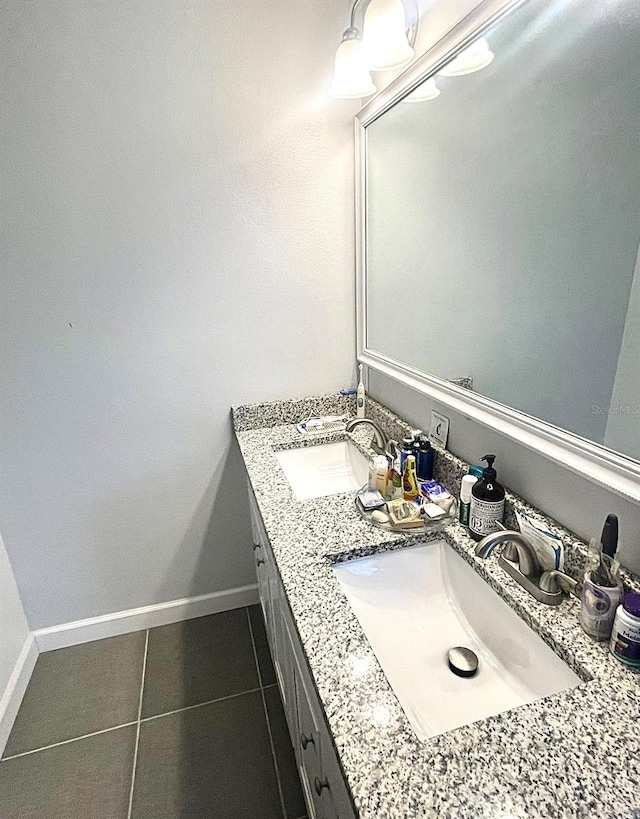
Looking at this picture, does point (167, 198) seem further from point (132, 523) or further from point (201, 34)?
point (132, 523)

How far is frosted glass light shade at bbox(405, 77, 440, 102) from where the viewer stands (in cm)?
128

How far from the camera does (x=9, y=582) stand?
67.2 inches

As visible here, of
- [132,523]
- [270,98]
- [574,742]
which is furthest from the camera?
[132,523]

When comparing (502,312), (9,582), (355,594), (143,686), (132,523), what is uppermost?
(502,312)

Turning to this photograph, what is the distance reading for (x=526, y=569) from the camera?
899 mm

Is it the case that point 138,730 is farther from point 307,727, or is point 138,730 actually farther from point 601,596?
point 601,596

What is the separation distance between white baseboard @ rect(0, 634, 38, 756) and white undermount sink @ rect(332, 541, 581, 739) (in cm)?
→ 142

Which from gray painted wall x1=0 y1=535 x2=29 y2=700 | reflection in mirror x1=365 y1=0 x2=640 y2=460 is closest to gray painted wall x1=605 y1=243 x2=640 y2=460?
reflection in mirror x1=365 y1=0 x2=640 y2=460

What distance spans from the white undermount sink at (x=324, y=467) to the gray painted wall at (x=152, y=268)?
283 mm

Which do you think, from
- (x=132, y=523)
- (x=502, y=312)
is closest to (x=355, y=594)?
(x=502, y=312)

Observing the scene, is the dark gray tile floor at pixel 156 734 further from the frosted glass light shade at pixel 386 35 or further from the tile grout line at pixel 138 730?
the frosted glass light shade at pixel 386 35

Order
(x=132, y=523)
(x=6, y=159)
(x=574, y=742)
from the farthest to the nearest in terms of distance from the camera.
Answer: (x=132, y=523)
(x=6, y=159)
(x=574, y=742)

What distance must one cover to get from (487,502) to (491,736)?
1.56 ft

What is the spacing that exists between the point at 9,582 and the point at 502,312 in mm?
1979
